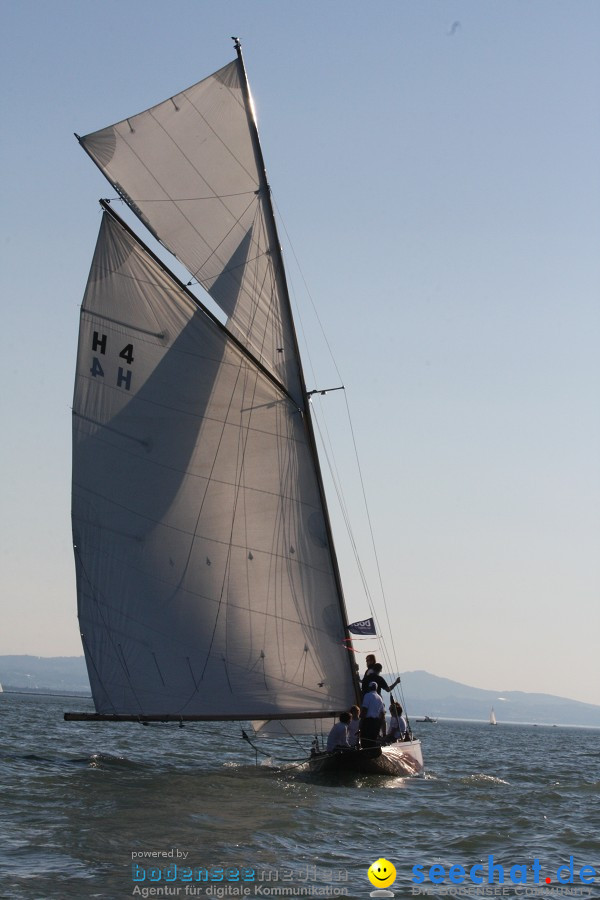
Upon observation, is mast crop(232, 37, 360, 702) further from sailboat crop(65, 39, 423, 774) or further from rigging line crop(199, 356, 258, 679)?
rigging line crop(199, 356, 258, 679)

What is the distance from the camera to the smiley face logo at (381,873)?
1672 centimetres

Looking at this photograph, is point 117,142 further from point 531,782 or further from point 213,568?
point 531,782

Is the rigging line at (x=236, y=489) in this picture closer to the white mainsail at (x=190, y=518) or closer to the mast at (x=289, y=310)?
the white mainsail at (x=190, y=518)

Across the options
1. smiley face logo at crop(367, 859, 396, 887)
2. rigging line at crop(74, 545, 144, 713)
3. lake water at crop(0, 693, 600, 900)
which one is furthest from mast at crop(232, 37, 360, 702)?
smiley face logo at crop(367, 859, 396, 887)

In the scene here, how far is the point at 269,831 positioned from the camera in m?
20.2

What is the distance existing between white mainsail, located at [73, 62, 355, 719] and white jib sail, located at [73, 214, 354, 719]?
39mm

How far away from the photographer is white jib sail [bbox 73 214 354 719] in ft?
96.1

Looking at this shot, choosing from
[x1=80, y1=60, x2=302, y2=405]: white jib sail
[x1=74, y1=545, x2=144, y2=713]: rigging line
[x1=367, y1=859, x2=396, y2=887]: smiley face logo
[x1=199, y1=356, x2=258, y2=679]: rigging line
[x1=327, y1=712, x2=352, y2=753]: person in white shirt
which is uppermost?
[x1=80, y1=60, x2=302, y2=405]: white jib sail

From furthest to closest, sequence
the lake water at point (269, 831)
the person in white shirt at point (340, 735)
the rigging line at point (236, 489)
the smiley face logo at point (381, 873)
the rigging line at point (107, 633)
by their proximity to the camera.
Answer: the rigging line at point (107, 633) < the rigging line at point (236, 489) < the person in white shirt at point (340, 735) < the smiley face logo at point (381, 873) < the lake water at point (269, 831)

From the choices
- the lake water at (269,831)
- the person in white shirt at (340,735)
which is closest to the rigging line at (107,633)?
the lake water at (269,831)

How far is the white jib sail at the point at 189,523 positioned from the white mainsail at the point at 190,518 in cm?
4

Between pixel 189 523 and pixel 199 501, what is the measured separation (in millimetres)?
667

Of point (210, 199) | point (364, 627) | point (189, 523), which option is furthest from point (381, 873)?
point (210, 199)

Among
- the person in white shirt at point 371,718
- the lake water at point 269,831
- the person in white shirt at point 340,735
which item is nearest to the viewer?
the lake water at point 269,831
